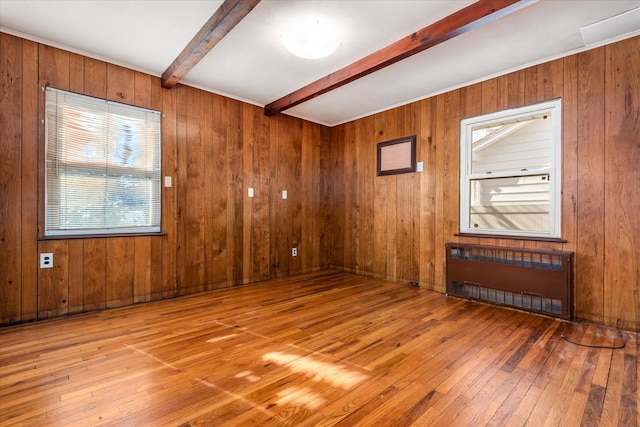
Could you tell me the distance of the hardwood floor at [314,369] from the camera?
1474mm

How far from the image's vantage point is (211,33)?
2352mm

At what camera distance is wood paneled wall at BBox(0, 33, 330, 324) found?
2.63 m

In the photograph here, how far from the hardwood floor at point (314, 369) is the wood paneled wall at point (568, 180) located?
56 cm

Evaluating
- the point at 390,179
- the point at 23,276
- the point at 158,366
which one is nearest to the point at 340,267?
the point at 390,179

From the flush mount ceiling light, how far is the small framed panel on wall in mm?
2010

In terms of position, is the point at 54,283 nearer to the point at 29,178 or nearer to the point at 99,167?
the point at 29,178

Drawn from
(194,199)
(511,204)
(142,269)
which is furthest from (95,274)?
(511,204)

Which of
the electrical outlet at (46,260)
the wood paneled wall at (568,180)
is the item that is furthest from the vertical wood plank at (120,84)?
the wood paneled wall at (568,180)

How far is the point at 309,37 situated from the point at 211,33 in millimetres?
776

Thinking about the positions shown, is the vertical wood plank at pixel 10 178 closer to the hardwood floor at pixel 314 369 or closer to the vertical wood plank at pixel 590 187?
the hardwood floor at pixel 314 369

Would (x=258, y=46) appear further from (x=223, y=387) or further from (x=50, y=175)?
(x=223, y=387)

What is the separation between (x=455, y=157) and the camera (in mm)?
3611

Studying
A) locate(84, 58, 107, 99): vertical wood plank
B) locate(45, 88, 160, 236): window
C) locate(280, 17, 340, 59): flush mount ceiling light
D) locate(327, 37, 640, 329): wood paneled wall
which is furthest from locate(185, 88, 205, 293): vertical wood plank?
locate(327, 37, 640, 329): wood paneled wall

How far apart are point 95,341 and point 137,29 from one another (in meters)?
2.57
